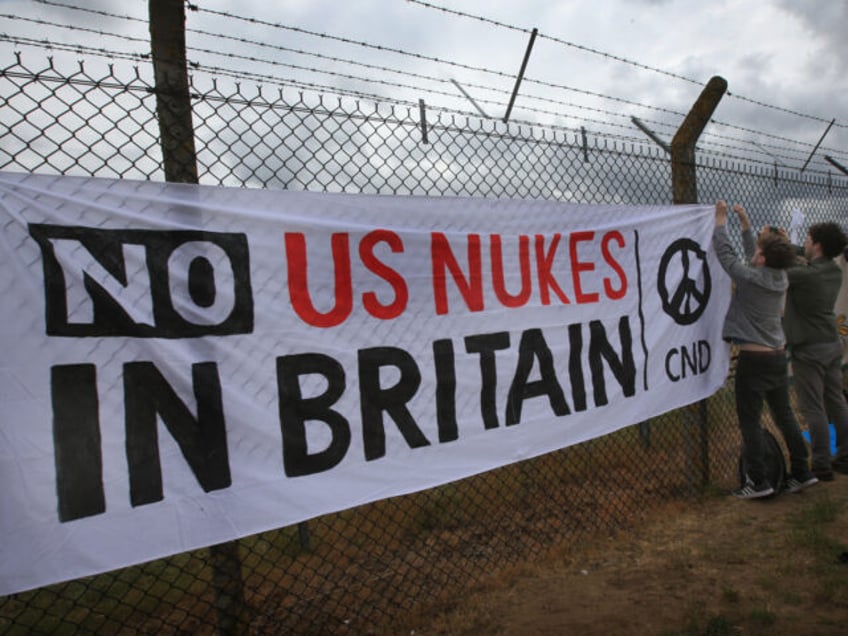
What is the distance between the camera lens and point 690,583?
122 inches

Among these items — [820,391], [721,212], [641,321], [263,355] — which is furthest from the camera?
[820,391]

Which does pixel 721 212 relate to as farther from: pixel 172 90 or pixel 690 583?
pixel 172 90

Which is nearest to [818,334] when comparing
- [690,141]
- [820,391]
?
[820,391]

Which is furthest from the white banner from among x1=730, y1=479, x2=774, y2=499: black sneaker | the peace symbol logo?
x1=730, y1=479, x2=774, y2=499: black sneaker

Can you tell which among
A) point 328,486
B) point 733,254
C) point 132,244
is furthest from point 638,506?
point 132,244

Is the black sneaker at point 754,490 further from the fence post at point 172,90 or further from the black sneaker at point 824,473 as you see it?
the fence post at point 172,90

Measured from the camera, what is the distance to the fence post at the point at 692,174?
13.9 ft

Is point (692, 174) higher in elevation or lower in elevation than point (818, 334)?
higher

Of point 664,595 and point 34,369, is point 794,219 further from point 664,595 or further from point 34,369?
point 34,369

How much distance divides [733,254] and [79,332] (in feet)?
12.5

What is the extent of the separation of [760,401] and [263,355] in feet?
11.0

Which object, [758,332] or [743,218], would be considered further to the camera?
[743,218]

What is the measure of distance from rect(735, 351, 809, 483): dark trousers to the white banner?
3.64 feet

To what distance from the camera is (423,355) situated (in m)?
2.64
